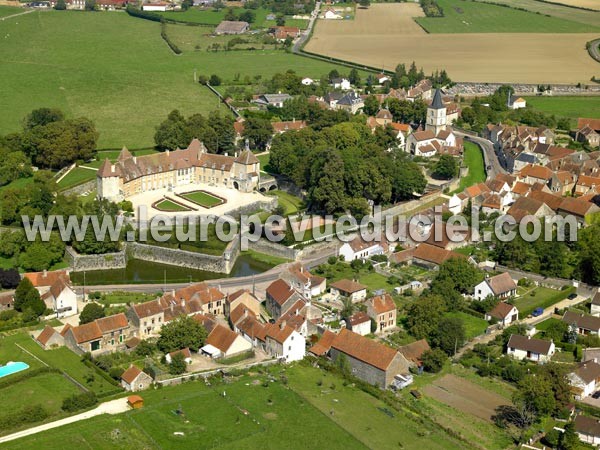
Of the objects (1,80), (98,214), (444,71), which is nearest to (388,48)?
(444,71)

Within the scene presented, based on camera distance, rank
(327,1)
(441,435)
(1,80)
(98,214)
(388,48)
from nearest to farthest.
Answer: (441,435) → (98,214) → (1,80) → (388,48) → (327,1)

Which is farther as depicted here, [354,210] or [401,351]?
[354,210]

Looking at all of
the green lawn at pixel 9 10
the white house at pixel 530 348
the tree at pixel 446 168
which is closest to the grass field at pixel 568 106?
the tree at pixel 446 168

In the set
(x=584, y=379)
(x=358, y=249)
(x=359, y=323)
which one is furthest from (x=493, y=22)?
(x=584, y=379)

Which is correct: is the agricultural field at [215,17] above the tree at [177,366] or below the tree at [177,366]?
above

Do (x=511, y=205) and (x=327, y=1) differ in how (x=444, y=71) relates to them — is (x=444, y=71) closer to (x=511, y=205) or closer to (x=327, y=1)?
(x=511, y=205)

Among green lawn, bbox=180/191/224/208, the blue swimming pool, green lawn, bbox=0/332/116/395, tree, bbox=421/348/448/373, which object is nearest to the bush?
green lawn, bbox=0/332/116/395

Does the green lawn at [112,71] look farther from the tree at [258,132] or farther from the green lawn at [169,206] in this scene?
the green lawn at [169,206]
